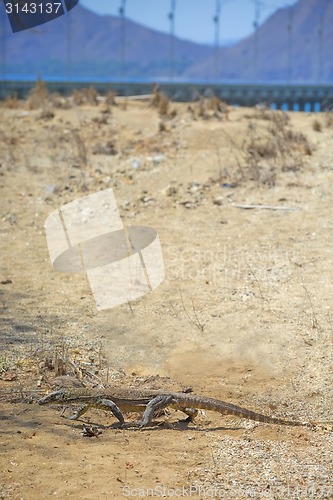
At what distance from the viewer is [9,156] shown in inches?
589

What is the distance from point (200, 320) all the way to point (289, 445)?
2.78m

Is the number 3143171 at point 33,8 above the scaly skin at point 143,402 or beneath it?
above

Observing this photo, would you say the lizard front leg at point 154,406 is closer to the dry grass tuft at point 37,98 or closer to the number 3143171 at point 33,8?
the number 3143171 at point 33,8

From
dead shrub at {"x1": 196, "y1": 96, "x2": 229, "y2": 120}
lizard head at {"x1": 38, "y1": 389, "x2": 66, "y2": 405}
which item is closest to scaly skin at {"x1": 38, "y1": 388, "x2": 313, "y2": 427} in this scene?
lizard head at {"x1": 38, "y1": 389, "x2": 66, "y2": 405}

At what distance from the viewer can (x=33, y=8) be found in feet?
26.3

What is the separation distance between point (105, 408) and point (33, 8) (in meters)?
4.77

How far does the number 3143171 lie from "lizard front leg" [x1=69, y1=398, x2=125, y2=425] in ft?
13.6

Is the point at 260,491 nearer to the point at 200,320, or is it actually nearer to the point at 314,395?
the point at 314,395

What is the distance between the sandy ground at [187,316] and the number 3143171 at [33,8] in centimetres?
299

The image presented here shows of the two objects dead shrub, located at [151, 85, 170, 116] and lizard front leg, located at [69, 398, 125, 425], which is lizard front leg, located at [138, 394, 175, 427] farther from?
dead shrub, located at [151, 85, 170, 116]

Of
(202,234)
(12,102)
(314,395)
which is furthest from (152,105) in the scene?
(314,395)

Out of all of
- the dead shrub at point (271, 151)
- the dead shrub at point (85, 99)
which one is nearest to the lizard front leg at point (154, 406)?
the dead shrub at point (271, 151)

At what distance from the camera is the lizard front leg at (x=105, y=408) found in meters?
5.12

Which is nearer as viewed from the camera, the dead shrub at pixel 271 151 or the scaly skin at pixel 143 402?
the scaly skin at pixel 143 402
